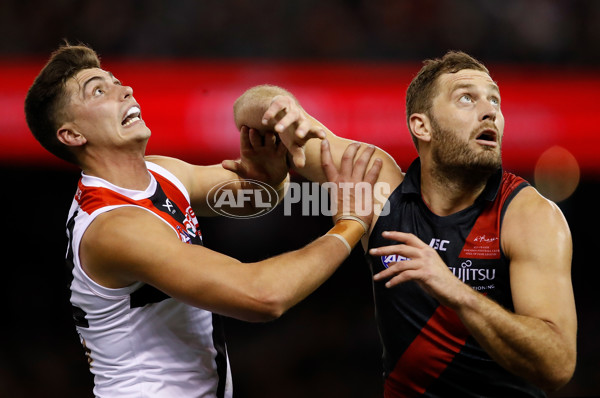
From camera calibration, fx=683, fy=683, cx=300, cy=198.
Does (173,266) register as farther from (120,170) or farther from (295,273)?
(120,170)

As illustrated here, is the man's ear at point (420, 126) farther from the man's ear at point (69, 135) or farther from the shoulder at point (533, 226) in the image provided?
the man's ear at point (69, 135)

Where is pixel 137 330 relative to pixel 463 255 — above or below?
below

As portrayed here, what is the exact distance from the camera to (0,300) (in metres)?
4.82

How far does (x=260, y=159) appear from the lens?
119 inches

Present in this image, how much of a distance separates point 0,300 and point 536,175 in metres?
4.01

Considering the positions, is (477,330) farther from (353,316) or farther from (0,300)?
(0,300)

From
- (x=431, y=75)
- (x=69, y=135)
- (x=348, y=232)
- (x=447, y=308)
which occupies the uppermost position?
(x=431, y=75)

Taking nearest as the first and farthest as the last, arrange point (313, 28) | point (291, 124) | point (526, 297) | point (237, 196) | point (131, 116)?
1. point (526, 297)
2. point (291, 124)
3. point (131, 116)
4. point (237, 196)
5. point (313, 28)

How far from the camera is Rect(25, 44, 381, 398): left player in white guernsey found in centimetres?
224

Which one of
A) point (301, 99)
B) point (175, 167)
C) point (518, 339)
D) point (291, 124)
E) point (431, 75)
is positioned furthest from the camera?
point (301, 99)

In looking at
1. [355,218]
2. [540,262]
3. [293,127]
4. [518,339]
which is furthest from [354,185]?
[518,339]

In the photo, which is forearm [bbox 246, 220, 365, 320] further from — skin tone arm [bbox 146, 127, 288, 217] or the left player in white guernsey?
skin tone arm [bbox 146, 127, 288, 217]

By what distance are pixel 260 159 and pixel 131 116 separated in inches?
23.9

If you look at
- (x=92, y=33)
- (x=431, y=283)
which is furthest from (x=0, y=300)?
(x=431, y=283)
